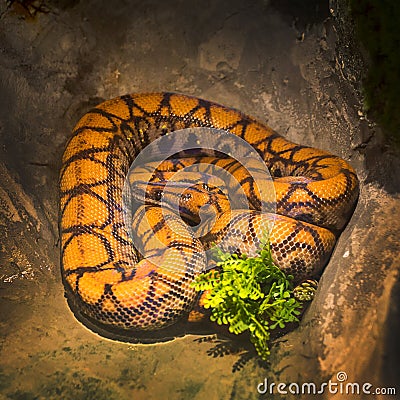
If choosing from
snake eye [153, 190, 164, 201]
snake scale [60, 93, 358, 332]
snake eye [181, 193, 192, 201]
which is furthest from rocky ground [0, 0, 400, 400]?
snake eye [181, 193, 192, 201]

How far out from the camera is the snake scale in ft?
13.3

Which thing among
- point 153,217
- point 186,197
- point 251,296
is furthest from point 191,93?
point 251,296

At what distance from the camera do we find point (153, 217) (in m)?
5.02

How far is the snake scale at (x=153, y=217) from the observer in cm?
405

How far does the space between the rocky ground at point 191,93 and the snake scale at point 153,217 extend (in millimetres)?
229

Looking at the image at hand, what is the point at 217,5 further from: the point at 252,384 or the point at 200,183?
the point at 252,384

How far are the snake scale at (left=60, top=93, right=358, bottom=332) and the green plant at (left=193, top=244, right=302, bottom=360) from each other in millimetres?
204

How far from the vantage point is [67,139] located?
5633mm

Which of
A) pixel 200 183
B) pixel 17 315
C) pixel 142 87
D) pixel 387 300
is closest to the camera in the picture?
pixel 387 300

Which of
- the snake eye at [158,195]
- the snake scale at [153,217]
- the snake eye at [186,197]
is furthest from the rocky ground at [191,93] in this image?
the snake eye at [186,197]

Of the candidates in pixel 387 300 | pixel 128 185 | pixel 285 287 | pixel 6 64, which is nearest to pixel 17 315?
pixel 128 185

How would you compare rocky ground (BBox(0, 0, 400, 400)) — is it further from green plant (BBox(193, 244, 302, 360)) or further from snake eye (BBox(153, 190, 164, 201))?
snake eye (BBox(153, 190, 164, 201))

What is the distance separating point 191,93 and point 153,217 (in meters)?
2.25

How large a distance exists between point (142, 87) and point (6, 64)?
6.17ft
